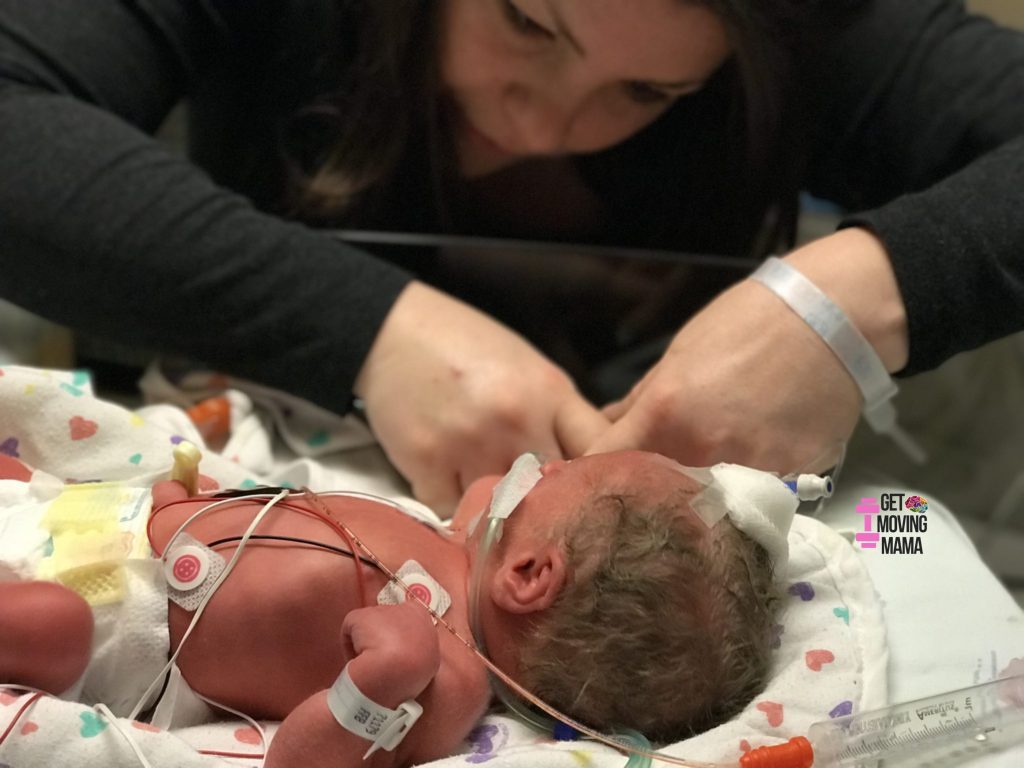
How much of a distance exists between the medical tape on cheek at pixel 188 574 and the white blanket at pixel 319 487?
0.33 feet

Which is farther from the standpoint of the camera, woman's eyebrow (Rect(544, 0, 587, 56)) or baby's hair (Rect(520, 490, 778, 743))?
woman's eyebrow (Rect(544, 0, 587, 56))

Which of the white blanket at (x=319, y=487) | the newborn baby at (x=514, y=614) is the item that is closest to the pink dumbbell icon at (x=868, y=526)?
the white blanket at (x=319, y=487)

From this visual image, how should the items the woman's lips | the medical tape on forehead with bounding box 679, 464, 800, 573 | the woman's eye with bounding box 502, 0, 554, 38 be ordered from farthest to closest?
the woman's lips, the woman's eye with bounding box 502, 0, 554, 38, the medical tape on forehead with bounding box 679, 464, 800, 573

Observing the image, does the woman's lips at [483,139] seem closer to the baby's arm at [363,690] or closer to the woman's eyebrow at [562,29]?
the woman's eyebrow at [562,29]

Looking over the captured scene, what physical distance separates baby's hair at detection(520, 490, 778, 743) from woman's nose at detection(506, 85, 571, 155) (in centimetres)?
50

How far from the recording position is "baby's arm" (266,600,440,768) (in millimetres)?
628

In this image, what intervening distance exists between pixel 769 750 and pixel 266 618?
0.39m

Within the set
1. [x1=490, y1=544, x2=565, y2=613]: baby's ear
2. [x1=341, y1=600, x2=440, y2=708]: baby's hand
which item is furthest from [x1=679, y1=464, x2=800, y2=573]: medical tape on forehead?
[x1=341, y1=600, x2=440, y2=708]: baby's hand

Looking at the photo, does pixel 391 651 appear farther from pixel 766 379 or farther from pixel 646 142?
pixel 646 142

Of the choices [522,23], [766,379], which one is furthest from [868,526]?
[522,23]

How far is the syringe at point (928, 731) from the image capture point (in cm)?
68

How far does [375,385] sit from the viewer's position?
3.10 ft

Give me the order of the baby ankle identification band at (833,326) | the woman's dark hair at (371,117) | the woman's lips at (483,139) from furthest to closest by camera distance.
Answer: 1. the woman's lips at (483,139)
2. the woman's dark hair at (371,117)
3. the baby ankle identification band at (833,326)

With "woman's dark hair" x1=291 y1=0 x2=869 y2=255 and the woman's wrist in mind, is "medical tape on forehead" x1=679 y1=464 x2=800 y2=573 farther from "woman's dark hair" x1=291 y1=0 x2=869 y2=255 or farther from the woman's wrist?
"woman's dark hair" x1=291 y1=0 x2=869 y2=255
